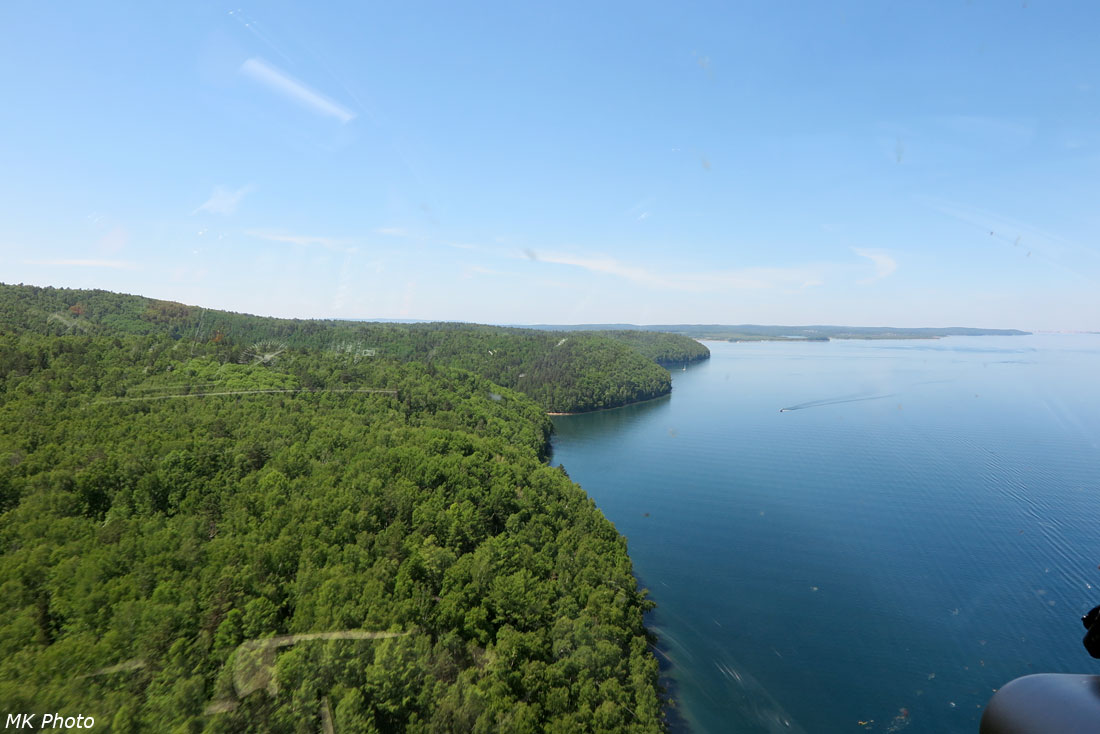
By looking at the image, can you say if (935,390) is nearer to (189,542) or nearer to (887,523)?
(887,523)

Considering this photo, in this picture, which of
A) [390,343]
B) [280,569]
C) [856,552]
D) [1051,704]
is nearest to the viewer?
[1051,704]

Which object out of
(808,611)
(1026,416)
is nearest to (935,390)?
(1026,416)

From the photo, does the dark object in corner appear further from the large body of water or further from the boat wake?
the boat wake

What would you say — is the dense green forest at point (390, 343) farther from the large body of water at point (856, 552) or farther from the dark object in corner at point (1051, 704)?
the dark object in corner at point (1051, 704)

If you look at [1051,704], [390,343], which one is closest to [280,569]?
[1051,704]

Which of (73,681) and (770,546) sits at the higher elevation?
(73,681)

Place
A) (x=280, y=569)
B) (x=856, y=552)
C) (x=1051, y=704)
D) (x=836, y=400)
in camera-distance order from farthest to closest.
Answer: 1. (x=836, y=400)
2. (x=856, y=552)
3. (x=280, y=569)
4. (x=1051, y=704)

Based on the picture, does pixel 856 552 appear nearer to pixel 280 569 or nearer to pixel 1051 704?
pixel 280 569
